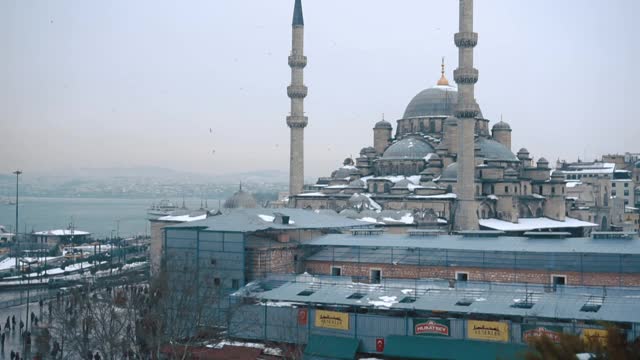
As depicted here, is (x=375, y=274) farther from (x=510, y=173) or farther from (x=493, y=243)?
(x=510, y=173)

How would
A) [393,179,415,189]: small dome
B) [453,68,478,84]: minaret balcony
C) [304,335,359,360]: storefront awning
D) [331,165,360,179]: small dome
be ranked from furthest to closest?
[331,165,360,179]: small dome → [393,179,415,189]: small dome → [453,68,478,84]: minaret balcony → [304,335,359,360]: storefront awning

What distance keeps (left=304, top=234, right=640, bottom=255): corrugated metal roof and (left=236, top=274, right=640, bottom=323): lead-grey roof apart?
171 centimetres

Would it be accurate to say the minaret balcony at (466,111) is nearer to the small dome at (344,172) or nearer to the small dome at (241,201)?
the small dome at (241,201)

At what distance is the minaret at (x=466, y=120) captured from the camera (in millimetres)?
31906

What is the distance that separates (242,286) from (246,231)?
1347mm

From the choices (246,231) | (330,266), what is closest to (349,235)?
(330,266)

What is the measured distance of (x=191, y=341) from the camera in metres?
14.6

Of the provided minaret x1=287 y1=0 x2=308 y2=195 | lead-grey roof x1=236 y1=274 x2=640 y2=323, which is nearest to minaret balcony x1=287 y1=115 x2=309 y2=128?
minaret x1=287 y1=0 x2=308 y2=195

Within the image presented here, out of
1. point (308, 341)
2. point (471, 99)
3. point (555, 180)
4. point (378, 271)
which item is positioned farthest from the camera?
point (555, 180)

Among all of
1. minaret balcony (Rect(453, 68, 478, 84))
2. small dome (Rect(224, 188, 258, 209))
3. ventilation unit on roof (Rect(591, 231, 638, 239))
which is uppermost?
minaret balcony (Rect(453, 68, 478, 84))

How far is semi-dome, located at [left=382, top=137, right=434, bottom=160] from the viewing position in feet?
133

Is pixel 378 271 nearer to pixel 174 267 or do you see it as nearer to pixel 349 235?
pixel 349 235

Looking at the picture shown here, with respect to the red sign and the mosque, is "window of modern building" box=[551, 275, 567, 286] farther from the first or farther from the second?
the mosque

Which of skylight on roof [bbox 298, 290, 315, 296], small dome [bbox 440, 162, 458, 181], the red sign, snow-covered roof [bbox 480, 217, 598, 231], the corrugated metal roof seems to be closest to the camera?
the red sign
